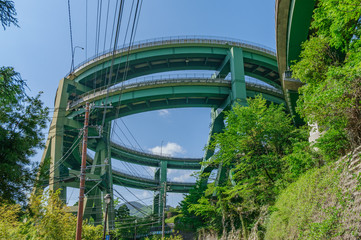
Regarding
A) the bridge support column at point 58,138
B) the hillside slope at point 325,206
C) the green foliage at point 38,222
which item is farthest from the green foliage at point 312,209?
the bridge support column at point 58,138

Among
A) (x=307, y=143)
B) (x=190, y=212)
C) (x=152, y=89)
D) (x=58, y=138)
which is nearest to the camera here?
(x=307, y=143)

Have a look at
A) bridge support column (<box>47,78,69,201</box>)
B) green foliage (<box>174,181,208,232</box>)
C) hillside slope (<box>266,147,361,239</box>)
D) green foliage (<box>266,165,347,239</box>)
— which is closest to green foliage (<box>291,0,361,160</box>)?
hillside slope (<box>266,147,361,239</box>)

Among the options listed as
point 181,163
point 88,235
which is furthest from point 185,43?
point 181,163

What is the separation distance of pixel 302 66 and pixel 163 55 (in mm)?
21087

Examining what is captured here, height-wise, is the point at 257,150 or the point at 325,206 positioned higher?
the point at 257,150

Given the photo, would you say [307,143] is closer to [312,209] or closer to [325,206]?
[312,209]

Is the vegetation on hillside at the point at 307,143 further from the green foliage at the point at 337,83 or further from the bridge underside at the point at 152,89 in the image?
the bridge underside at the point at 152,89

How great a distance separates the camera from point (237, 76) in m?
28.7

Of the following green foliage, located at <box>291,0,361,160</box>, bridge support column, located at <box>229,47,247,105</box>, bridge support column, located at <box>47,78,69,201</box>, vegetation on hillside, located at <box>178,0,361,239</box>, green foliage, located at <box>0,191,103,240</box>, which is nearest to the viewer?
green foliage, located at <box>291,0,361,160</box>

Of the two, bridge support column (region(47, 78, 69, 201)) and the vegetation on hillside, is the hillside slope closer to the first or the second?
the vegetation on hillside

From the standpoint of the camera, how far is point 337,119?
29.8 ft

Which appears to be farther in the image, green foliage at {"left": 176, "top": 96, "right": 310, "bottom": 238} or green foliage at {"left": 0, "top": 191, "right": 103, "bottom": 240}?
green foliage at {"left": 176, "top": 96, "right": 310, "bottom": 238}

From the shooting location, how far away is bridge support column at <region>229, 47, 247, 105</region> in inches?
1098

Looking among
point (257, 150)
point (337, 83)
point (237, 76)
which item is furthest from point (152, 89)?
point (337, 83)
